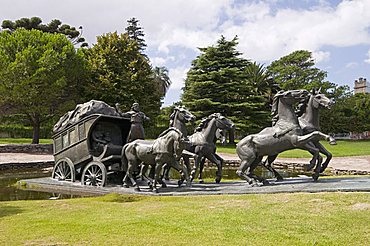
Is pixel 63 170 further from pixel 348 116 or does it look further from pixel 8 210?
pixel 348 116

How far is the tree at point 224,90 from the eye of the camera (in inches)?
1430

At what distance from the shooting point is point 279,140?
10.3 meters

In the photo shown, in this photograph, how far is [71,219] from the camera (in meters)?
7.02

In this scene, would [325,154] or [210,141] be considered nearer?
[325,154]

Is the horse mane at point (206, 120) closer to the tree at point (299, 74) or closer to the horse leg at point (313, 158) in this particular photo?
the horse leg at point (313, 158)

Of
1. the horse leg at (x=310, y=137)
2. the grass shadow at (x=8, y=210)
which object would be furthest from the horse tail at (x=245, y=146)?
the grass shadow at (x=8, y=210)

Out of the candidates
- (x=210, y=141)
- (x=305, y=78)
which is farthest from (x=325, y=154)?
(x=305, y=78)

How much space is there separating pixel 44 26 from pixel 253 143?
139 ft

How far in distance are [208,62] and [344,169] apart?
2282 cm

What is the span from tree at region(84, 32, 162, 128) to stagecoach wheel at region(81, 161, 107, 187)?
2175cm

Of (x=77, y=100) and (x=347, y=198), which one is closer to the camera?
(x=347, y=198)

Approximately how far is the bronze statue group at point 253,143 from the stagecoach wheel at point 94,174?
0.79 meters

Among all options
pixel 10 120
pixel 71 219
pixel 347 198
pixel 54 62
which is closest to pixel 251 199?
pixel 347 198

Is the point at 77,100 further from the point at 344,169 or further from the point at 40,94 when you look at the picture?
the point at 344,169
